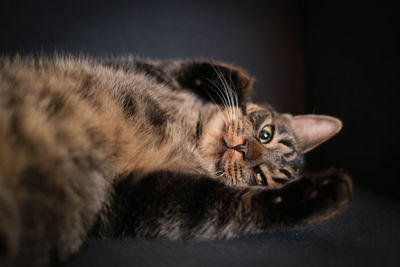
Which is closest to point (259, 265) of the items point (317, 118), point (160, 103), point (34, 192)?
point (34, 192)

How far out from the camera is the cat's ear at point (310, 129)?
1428 millimetres

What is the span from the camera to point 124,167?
2.88 ft

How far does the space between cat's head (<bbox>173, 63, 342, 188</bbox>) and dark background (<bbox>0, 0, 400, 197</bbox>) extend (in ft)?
0.68

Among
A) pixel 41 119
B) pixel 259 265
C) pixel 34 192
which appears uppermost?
pixel 41 119

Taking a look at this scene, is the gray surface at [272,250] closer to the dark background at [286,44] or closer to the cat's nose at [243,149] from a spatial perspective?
the cat's nose at [243,149]

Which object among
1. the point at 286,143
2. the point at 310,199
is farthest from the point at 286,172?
the point at 310,199

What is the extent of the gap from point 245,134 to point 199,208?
0.42 metres

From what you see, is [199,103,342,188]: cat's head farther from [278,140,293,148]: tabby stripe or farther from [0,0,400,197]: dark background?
[0,0,400,197]: dark background

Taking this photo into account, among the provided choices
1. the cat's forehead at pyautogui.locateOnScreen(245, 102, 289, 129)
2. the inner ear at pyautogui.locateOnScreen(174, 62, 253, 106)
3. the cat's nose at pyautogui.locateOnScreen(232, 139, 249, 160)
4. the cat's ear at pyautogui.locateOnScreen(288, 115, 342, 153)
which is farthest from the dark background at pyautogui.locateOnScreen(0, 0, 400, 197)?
the cat's nose at pyautogui.locateOnScreen(232, 139, 249, 160)

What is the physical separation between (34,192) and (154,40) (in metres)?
1.31

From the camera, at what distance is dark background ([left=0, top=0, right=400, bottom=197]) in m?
1.31

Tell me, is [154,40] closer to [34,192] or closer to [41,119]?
[41,119]

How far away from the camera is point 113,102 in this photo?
95cm

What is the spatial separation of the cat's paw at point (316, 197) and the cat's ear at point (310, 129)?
650 millimetres
